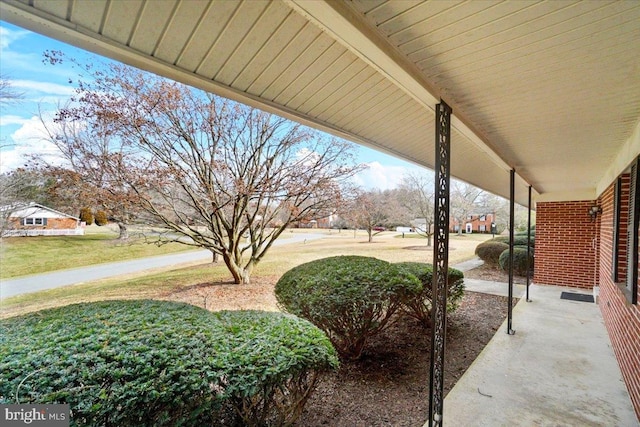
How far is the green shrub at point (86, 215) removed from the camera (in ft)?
17.8

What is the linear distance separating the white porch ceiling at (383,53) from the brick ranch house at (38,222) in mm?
4710

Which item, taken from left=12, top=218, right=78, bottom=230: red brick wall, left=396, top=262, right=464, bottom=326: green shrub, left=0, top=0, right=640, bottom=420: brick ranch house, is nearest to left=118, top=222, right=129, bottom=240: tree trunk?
left=12, top=218, right=78, bottom=230: red brick wall

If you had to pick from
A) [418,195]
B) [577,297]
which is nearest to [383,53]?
[577,297]

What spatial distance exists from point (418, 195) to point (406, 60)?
16278mm

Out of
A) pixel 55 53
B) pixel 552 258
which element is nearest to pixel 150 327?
pixel 55 53

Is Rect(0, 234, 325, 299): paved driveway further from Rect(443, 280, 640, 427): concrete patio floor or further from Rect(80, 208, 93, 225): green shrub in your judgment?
Rect(443, 280, 640, 427): concrete patio floor

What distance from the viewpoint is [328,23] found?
1159mm

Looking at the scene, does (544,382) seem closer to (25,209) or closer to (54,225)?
(25,209)

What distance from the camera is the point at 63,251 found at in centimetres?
568

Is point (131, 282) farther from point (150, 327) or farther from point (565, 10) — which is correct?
point (565, 10)

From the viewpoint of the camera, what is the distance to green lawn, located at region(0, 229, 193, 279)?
4832 millimetres

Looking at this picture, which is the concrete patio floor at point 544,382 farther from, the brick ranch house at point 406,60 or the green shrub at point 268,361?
the green shrub at point 268,361

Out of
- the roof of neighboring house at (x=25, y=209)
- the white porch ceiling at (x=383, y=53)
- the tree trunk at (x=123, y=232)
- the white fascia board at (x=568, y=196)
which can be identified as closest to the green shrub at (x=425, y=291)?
the white porch ceiling at (x=383, y=53)

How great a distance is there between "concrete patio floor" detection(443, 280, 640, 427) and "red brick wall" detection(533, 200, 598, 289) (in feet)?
9.94
